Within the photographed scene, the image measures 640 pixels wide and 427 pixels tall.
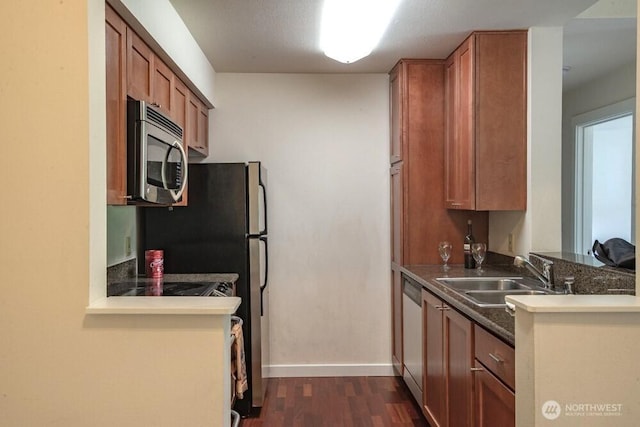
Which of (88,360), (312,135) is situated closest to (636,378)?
(88,360)

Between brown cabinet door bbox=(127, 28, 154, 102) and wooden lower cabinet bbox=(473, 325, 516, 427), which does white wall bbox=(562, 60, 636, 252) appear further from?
brown cabinet door bbox=(127, 28, 154, 102)

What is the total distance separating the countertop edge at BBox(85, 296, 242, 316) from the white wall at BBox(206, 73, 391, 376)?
2.33 metres

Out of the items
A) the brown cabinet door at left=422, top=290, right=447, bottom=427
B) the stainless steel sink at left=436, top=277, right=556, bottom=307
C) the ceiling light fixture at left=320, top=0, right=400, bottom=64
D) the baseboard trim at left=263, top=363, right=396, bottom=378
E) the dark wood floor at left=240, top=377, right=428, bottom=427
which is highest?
the ceiling light fixture at left=320, top=0, right=400, bottom=64

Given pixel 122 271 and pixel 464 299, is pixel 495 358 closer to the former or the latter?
pixel 464 299

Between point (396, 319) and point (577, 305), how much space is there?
2429mm

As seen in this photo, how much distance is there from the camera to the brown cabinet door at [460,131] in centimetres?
285

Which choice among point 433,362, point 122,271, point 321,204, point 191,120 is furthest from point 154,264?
point 433,362

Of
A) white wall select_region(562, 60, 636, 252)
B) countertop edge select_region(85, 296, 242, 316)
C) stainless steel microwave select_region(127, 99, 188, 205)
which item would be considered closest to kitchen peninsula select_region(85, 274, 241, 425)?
countertop edge select_region(85, 296, 242, 316)

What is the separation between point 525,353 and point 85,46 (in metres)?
1.55

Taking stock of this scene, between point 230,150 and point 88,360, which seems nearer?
point 88,360

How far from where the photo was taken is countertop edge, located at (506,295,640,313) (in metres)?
1.24

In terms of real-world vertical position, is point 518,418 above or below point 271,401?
above

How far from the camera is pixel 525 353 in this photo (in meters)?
1.30

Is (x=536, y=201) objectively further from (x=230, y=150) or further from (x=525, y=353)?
(x=230, y=150)
